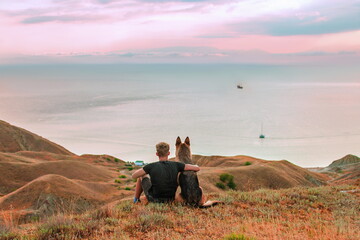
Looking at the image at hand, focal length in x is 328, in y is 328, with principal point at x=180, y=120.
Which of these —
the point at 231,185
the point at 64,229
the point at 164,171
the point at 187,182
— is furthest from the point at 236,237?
the point at 231,185

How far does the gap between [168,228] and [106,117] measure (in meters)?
164

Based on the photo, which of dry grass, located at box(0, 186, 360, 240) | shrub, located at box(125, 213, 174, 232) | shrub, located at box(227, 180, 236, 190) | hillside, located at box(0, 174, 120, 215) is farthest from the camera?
shrub, located at box(227, 180, 236, 190)

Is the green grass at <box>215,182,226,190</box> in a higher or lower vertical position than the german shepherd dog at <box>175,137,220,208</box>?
lower

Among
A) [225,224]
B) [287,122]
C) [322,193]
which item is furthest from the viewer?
[287,122]

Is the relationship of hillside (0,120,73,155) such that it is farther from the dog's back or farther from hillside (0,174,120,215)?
the dog's back

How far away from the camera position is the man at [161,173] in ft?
26.5

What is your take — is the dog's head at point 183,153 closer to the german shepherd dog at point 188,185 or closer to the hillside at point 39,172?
the german shepherd dog at point 188,185

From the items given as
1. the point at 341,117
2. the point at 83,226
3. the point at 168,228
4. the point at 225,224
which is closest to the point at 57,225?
the point at 83,226

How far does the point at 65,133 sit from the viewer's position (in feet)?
443

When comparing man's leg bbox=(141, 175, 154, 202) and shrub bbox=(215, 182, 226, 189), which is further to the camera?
shrub bbox=(215, 182, 226, 189)

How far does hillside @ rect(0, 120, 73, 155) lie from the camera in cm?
7075

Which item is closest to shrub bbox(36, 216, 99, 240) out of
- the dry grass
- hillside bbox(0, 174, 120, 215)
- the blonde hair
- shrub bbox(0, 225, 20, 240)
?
the dry grass

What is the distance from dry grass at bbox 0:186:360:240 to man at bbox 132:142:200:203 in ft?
1.46

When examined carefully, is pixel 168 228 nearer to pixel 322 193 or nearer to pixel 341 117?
pixel 322 193
